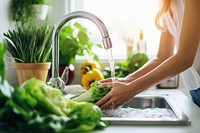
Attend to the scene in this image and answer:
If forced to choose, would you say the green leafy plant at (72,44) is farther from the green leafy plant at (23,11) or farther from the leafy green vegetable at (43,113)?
the leafy green vegetable at (43,113)

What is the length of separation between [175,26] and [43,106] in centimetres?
73

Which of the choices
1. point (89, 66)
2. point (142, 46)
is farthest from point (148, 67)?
point (142, 46)

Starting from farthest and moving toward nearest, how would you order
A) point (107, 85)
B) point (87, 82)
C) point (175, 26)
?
point (87, 82) → point (175, 26) → point (107, 85)

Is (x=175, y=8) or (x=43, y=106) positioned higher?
(x=175, y=8)

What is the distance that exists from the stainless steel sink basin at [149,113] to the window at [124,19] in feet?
2.24

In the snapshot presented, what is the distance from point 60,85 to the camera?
1.36 meters

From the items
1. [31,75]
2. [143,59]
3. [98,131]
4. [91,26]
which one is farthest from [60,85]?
[91,26]

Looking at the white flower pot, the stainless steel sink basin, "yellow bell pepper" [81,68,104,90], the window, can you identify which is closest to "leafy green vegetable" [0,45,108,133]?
the stainless steel sink basin

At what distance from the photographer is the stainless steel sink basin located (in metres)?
1.00

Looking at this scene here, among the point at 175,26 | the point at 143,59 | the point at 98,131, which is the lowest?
the point at 98,131

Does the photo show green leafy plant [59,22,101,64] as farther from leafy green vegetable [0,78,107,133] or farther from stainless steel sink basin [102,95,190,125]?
leafy green vegetable [0,78,107,133]

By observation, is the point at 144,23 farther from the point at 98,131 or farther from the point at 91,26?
the point at 98,131

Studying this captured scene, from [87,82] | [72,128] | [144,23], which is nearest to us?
[72,128]

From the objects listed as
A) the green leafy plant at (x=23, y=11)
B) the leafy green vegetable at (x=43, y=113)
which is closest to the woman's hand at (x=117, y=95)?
the leafy green vegetable at (x=43, y=113)
